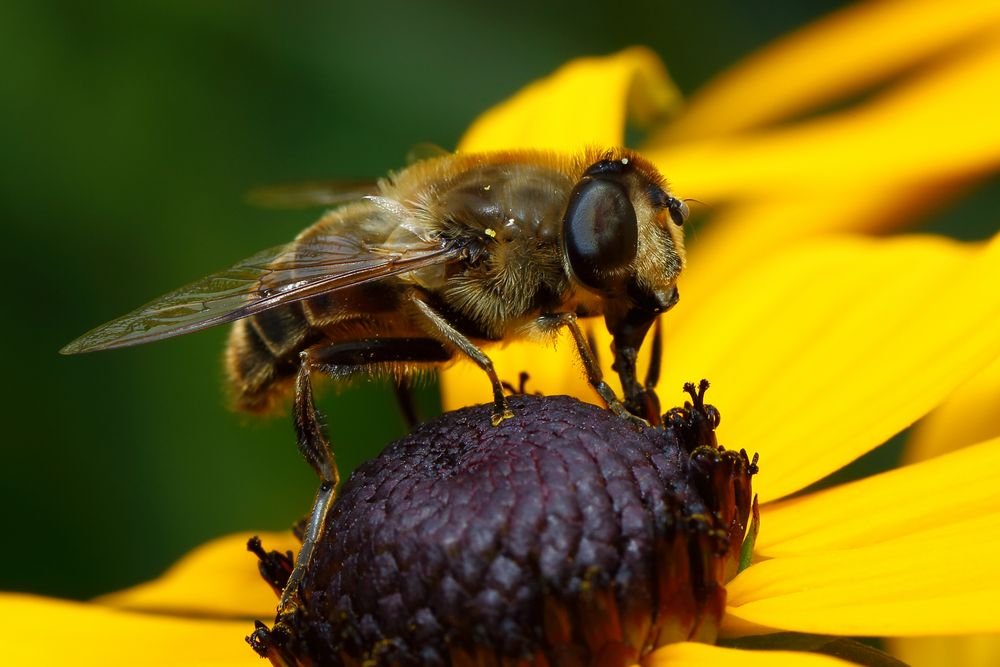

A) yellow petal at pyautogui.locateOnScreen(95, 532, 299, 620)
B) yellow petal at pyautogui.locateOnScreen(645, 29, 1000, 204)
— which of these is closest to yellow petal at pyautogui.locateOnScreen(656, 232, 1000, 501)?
yellow petal at pyautogui.locateOnScreen(645, 29, 1000, 204)

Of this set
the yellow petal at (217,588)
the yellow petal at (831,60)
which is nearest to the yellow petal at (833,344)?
the yellow petal at (217,588)

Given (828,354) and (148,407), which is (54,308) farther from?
(828,354)

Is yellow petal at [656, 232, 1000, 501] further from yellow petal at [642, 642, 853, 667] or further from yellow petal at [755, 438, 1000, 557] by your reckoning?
yellow petal at [642, 642, 853, 667]

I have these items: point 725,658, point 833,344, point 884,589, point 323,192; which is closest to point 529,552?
point 725,658

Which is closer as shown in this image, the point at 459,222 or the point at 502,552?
the point at 502,552

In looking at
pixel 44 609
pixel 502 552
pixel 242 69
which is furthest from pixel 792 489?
pixel 242 69

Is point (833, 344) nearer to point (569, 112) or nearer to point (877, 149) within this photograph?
point (877, 149)
